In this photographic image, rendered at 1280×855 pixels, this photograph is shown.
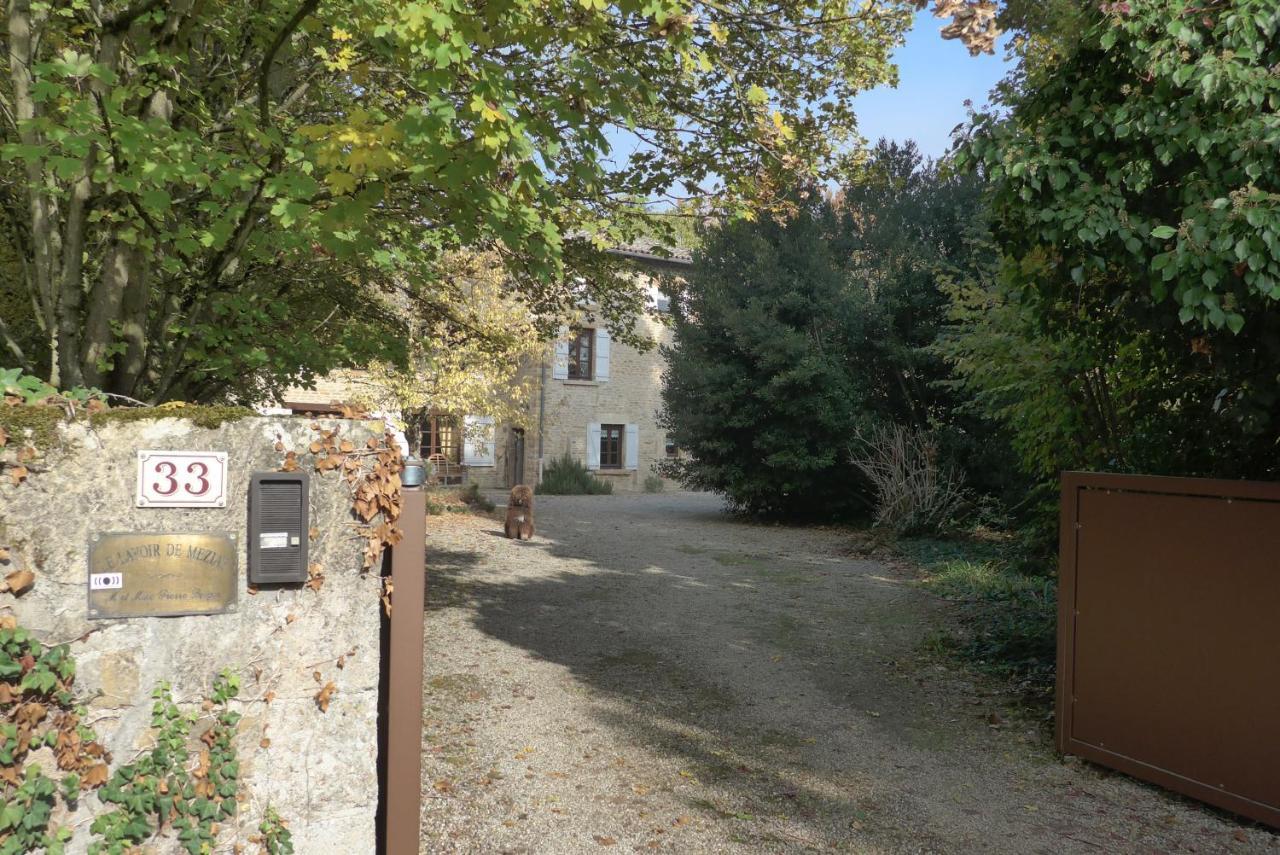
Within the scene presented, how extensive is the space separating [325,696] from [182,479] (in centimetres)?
84

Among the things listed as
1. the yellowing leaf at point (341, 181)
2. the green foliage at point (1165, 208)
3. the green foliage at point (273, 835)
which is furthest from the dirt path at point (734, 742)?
the yellowing leaf at point (341, 181)

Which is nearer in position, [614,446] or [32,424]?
[32,424]

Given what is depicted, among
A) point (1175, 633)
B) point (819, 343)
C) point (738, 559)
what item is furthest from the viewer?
point (819, 343)

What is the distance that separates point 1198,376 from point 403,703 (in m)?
4.62

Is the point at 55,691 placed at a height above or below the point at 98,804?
above

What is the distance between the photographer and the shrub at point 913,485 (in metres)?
14.1

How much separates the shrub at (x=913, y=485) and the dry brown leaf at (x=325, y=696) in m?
12.1

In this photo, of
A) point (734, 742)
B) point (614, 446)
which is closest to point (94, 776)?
point (734, 742)

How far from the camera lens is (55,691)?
264 cm

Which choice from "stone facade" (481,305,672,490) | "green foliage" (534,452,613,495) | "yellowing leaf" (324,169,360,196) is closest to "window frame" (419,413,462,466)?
"stone facade" (481,305,672,490)

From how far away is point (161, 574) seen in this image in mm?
2779

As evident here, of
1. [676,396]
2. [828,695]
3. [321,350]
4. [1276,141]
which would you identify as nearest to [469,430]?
[676,396]

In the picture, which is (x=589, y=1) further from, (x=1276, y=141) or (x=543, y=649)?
(x=543, y=649)

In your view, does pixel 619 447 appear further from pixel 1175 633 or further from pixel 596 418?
pixel 1175 633
